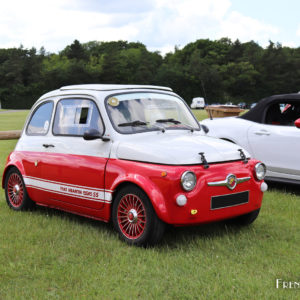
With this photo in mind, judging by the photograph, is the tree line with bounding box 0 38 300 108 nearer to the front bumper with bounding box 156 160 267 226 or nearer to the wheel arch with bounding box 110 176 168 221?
the front bumper with bounding box 156 160 267 226

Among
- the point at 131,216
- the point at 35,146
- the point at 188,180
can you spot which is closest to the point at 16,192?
the point at 35,146

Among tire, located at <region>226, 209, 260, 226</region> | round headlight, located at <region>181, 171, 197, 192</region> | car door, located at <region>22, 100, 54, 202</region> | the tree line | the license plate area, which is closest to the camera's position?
round headlight, located at <region>181, 171, 197, 192</region>

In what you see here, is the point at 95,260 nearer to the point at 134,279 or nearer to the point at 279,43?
the point at 134,279

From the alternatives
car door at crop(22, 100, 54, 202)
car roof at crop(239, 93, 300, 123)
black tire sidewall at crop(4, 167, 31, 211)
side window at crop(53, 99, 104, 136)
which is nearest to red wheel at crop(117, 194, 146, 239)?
side window at crop(53, 99, 104, 136)

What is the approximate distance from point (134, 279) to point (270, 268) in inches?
49.6

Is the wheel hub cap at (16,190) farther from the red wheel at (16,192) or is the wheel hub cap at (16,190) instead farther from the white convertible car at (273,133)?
the white convertible car at (273,133)

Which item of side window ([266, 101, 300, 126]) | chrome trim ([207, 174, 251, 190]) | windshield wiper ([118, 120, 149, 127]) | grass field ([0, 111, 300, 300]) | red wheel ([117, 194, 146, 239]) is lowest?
grass field ([0, 111, 300, 300])

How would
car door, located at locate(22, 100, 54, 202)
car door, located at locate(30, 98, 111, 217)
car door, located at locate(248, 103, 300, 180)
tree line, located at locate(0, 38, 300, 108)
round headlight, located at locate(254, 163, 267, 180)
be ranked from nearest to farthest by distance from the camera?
round headlight, located at locate(254, 163, 267, 180) < car door, located at locate(30, 98, 111, 217) < car door, located at locate(22, 100, 54, 202) < car door, located at locate(248, 103, 300, 180) < tree line, located at locate(0, 38, 300, 108)

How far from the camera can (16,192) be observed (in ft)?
23.2

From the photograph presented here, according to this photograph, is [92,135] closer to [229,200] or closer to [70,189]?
[70,189]

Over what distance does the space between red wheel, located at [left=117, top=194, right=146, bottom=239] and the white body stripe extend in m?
0.23

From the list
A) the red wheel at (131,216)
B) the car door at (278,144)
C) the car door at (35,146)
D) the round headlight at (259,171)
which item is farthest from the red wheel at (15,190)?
the car door at (278,144)

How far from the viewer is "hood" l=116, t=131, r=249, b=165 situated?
16.3ft

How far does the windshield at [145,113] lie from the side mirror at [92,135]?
0.20 meters
